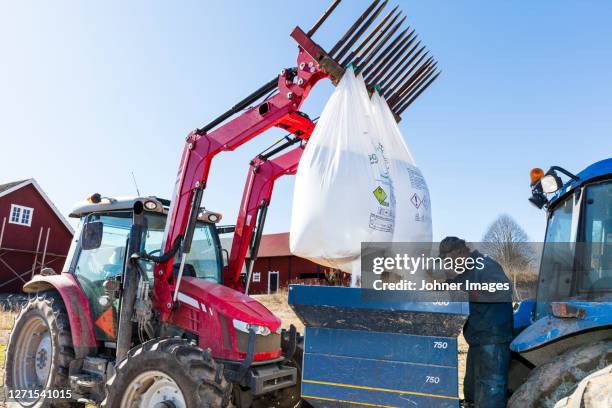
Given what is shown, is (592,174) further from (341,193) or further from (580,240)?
(341,193)

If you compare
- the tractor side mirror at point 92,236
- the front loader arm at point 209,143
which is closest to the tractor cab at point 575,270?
the front loader arm at point 209,143

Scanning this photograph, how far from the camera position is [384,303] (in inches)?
122

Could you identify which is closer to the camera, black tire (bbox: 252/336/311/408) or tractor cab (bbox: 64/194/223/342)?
black tire (bbox: 252/336/311/408)

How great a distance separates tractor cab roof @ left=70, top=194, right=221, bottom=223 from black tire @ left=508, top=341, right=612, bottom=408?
358cm

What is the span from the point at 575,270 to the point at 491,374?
0.91 meters

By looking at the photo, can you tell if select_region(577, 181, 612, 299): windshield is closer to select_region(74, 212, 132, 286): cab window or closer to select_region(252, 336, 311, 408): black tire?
select_region(252, 336, 311, 408): black tire

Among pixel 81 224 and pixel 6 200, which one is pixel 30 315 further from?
pixel 6 200

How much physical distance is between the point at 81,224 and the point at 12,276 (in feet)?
57.8

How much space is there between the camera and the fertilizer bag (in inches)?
136

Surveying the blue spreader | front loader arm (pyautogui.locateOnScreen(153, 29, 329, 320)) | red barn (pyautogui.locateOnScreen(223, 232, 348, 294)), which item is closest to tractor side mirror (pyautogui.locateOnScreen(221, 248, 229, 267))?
front loader arm (pyautogui.locateOnScreen(153, 29, 329, 320))

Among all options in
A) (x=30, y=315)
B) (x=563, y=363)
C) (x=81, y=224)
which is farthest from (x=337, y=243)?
(x=30, y=315)

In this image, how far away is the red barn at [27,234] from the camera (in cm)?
1984

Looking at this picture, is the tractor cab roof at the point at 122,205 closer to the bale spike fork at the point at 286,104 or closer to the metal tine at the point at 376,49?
the bale spike fork at the point at 286,104

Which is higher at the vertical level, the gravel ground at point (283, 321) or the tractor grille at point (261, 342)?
the tractor grille at point (261, 342)
